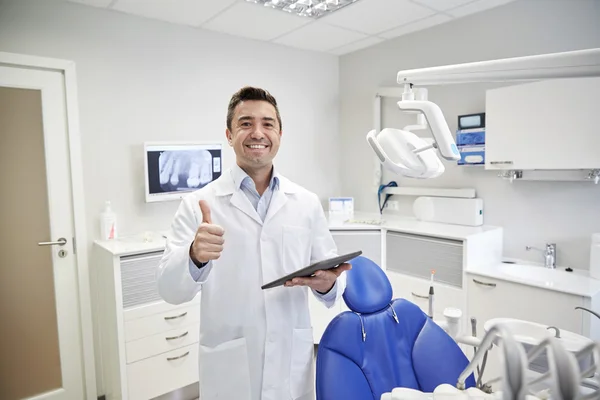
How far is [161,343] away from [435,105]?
2.10m

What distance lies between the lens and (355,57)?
372cm

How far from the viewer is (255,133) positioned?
51.0 inches

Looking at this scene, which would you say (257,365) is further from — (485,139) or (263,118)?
(485,139)

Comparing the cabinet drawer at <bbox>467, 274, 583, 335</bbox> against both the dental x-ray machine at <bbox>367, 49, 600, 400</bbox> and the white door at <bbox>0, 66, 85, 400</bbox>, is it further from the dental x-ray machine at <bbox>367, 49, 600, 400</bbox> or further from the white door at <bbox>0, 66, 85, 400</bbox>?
the white door at <bbox>0, 66, 85, 400</bbox>

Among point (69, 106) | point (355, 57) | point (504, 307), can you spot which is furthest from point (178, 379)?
point (355, 57)

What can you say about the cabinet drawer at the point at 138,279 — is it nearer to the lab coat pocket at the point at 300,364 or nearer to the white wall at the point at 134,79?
the white wall at the point at 134,79

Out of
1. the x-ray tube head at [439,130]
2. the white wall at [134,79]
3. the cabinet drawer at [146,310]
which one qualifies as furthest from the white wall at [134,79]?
the x-ray tube head at [439,130]

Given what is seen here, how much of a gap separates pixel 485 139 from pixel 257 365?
2036mm

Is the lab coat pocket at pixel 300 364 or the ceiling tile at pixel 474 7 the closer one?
the lab coat pocket at pixel 300 364

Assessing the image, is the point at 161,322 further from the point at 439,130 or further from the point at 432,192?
the point at 432,192

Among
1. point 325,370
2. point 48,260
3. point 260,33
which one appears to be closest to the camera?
point 325,370

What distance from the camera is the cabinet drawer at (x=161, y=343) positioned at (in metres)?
2.25

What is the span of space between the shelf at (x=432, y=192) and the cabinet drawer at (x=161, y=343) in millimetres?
1986

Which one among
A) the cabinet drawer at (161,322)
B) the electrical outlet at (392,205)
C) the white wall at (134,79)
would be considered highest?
the white wall at (134,79)
